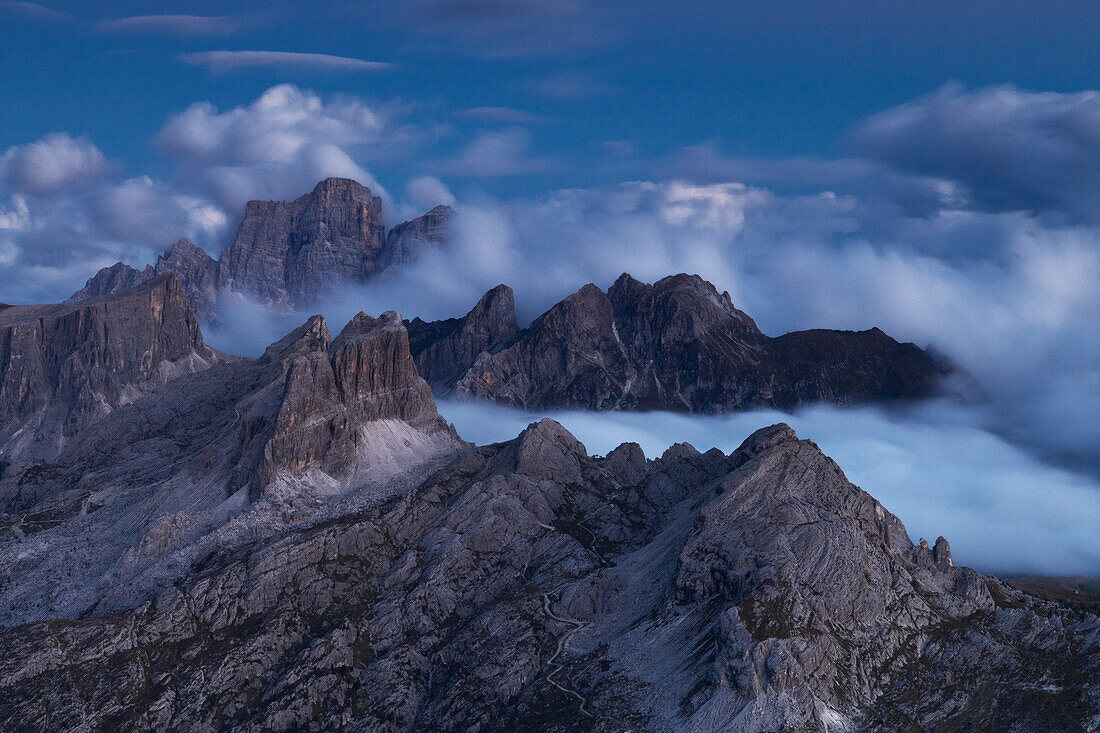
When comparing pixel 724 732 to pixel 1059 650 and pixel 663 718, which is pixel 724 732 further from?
pixel 1059 650

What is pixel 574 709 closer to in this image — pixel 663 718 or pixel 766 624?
pixel 663 718

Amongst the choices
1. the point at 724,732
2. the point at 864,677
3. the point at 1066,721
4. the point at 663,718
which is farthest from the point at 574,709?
the point at 1066,721

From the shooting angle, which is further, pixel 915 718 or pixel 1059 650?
pixel 1059 650

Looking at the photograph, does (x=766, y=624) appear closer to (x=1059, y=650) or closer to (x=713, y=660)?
(x=713, y=660)

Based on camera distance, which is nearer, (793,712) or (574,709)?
(793,712)

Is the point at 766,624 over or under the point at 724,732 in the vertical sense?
over

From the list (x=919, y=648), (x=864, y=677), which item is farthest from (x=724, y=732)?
(x=919, y=648)

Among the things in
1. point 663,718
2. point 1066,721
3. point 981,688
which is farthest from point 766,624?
point 1066,721
